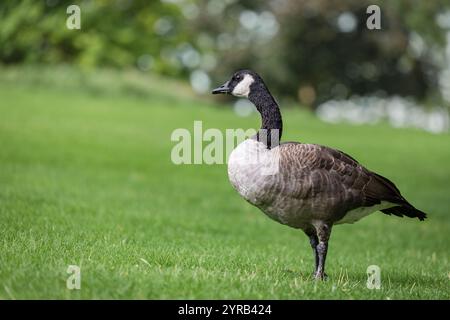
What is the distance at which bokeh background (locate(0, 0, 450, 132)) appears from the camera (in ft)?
118

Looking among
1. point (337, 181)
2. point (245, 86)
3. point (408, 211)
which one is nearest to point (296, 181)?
point (337, 181)

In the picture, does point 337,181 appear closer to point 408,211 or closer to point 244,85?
point 408,211

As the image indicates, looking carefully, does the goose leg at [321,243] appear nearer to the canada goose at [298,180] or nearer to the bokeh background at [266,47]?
the canada goose at [298,180]

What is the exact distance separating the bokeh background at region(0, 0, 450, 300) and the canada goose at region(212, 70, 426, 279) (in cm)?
71

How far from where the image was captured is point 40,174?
1519cm

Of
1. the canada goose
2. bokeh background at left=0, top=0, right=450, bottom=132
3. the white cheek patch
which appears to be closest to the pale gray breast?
the canada goose

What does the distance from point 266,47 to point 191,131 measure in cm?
1851

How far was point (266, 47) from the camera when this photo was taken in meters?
40.5

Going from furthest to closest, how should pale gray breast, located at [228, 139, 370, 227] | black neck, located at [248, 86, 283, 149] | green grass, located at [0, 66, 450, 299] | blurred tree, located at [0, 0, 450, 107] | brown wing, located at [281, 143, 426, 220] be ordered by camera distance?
blurred tree, located at [0, 0, 450, 107] → black neck, located at [248, 86, 283, 149] → brown wing, located at [281, 143, 426, 220] → pale gray breast, located at [228, 139, 370, 227] → green grass, located at [0, 66, 450, 299]

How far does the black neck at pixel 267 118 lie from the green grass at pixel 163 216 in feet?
4.65

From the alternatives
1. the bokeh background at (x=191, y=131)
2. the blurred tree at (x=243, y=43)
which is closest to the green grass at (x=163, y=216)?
the bokeh background at (x=191, y=131)

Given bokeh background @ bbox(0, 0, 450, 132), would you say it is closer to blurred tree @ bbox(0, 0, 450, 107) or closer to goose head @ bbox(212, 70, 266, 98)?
blurred tree @ bbox(0, 0, 450, 107)

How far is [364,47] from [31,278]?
127 ft

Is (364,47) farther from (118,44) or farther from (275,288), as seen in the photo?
(275,288)
